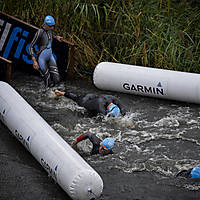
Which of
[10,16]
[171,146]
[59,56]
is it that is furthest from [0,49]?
[171,146]

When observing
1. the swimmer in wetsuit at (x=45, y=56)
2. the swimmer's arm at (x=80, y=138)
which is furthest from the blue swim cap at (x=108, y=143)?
the swimmer in wetsuit at (x=45, y=56)

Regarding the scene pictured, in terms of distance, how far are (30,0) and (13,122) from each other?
4.47 m

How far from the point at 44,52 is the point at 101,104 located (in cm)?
212

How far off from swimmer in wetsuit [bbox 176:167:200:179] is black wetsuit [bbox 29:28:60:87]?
4218mm

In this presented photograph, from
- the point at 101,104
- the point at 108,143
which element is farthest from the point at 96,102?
the point at 108,143

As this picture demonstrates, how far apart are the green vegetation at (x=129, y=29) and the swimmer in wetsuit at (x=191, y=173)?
3.82m

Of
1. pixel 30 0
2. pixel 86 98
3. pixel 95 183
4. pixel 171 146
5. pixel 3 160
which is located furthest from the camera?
pixel 30 0

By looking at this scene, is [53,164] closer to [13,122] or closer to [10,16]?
[13,122]

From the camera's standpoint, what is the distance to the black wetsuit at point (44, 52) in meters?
9.94

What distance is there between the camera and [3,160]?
7.23 metres

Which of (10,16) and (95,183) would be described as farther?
(10,16)

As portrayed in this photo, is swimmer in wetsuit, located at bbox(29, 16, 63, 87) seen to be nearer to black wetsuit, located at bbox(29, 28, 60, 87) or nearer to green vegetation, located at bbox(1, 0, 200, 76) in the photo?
black wetsuit, located at bbox(29, 28, 60, 87)

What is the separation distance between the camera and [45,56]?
10.0m

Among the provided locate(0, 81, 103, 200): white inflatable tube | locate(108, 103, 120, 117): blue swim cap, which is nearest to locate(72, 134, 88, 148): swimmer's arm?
locate(0, 81, 103, 200): white inflatable tube
